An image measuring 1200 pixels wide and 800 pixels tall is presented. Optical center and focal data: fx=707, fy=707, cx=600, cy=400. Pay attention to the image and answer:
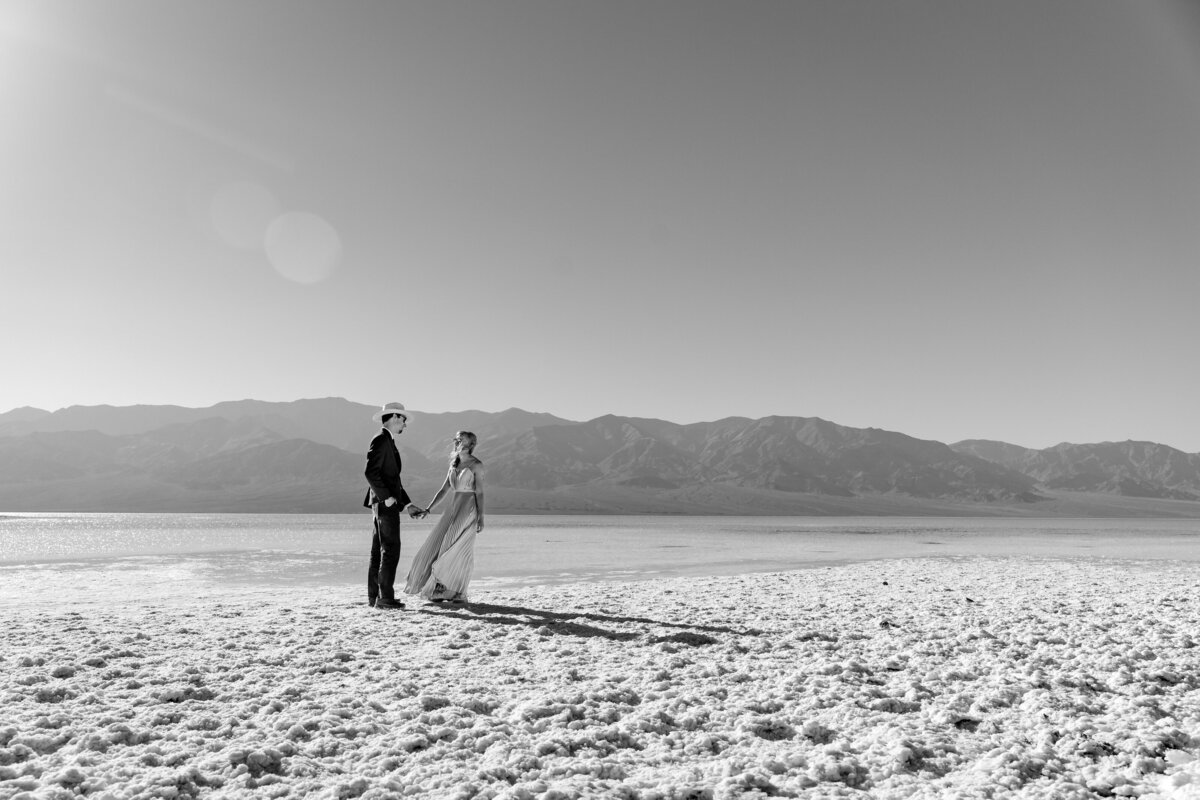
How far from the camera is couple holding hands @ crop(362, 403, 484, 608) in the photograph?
9109 mm

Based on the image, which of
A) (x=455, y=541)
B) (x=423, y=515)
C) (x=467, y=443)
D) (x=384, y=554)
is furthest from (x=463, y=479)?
(x=384, y=554)

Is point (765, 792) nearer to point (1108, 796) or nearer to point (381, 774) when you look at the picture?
point (1108, 796)

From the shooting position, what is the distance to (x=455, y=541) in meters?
9.62

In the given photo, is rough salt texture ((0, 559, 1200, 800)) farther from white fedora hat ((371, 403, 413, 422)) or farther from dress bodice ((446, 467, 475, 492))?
white fedora hat ((371, 403, 413, 422))

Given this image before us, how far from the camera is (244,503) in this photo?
167000mm

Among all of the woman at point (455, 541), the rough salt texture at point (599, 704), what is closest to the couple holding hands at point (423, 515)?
the woman at point (455, 541)

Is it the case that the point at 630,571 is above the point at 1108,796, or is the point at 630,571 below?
below

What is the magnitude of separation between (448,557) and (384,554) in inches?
34.2

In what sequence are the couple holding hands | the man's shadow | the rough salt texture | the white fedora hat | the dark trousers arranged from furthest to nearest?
the white fedora hat, the couple holding hands, the dark trousers, the man's shadow, the rough salt texture

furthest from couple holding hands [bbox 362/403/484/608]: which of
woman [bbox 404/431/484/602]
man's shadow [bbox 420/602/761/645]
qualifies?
man's shadow [bbox 420/602/761/645]

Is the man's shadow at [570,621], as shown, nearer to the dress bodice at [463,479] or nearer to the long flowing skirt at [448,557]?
the long flowing skirt at [448,557]

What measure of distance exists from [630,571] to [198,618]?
10.6 metres

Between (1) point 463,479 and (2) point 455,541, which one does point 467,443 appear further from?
(2) point 455,541

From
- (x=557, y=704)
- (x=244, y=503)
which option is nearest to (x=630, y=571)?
(x=557, y=704)
